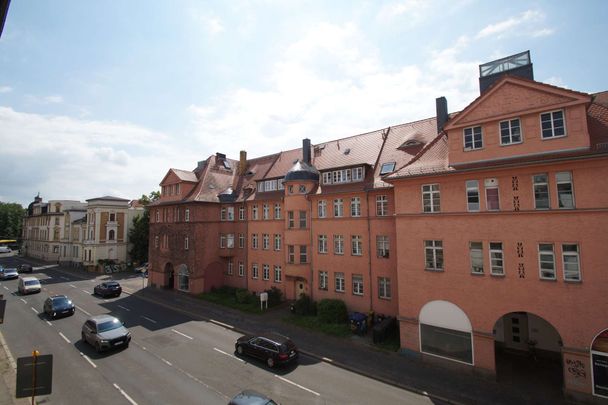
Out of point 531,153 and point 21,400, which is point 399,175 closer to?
point 531,153

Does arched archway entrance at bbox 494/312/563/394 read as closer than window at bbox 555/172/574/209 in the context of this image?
No

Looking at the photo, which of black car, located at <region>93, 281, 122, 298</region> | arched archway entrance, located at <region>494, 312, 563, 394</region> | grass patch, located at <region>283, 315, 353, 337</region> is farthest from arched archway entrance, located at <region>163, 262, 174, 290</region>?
arched archway entrance, located at <region>494, 312, 563, 394</region>

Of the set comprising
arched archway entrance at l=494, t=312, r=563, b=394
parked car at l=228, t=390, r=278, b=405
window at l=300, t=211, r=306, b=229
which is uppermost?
window at l=300, t=211, r=306, b=229

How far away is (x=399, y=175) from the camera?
19.6 metres

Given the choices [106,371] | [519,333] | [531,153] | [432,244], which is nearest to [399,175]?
[432,244]

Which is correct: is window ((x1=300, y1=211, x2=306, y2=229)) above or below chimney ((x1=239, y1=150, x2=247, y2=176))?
below

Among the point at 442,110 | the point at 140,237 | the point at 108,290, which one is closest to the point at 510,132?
the point at 442,110

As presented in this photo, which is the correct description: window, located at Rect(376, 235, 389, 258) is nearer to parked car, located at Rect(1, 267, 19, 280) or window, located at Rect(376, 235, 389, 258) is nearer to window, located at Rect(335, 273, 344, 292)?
window, located at Rect(335, 273, 344, 292)

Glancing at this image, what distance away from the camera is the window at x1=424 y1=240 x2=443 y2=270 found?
18.0 meters

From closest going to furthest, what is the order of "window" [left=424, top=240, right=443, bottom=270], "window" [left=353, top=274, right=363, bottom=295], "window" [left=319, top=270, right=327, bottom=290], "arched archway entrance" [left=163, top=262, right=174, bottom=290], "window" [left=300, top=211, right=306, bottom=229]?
1. "window" [left=424, top=240, right=443, bottom=270]
2. "window" [left=353, top=274, right=363, bottom=295]
3. "window" [left=319, top=270, right=327, bottom=290]
4. "window" [left=300, top=211, right=306, bottom=229]
5. "arched archway entrance" [left=163, top=262, right=174, bottom=290]

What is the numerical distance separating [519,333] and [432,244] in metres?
8.86

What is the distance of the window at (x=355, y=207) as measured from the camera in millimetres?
25125

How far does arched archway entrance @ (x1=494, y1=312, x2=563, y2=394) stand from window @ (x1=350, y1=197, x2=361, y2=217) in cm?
1233

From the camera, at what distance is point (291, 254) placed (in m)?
28.8
